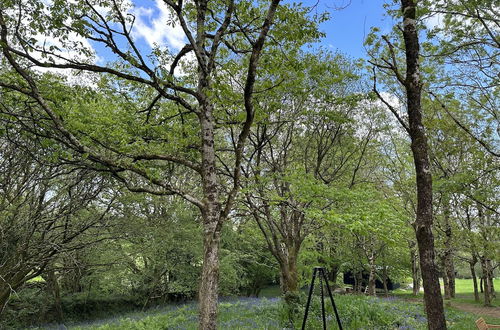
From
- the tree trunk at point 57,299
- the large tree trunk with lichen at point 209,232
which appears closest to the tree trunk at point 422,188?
the large tree trunk with lichen at point 209,232

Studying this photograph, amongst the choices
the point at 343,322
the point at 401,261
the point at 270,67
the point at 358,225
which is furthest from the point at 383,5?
the point at 401,261

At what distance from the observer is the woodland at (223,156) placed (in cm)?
620

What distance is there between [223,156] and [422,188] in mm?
12254

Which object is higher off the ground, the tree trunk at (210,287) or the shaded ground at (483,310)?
the tree trunk at (210,287)

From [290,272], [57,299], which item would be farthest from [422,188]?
[57,299]

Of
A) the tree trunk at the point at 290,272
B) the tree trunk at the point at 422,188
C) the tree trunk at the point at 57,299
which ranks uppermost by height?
A: the tree trunk at the point at 422,188

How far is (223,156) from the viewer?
16.7 meters

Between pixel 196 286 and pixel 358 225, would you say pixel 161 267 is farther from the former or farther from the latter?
pixel 358 225

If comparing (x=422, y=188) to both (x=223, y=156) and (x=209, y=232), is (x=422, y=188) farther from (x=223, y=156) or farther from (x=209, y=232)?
(x=223, y=156)

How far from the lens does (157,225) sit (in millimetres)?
14773

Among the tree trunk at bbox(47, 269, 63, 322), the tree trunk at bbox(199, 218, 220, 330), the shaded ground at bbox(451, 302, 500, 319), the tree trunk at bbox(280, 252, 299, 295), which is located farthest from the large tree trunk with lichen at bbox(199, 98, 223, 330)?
the shaded ground at bbox(451, 302, 500, 319)

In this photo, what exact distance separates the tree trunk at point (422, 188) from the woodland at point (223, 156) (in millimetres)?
26

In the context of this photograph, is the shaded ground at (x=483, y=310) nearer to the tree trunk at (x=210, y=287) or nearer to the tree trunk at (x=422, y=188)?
the tree trunk at (x=422, y=188)

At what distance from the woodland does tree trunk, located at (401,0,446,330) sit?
3 centimetres
